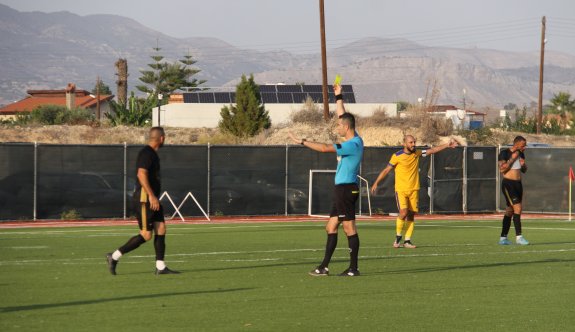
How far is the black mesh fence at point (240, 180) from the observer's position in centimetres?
3156

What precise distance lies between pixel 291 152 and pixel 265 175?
1.17m

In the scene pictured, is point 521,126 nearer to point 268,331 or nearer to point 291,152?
point 291,152

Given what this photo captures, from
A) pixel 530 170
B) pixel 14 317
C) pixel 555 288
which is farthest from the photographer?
pixel 530 170

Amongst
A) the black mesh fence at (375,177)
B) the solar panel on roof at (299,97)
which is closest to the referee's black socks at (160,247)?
the black mesh fence at (375,177)

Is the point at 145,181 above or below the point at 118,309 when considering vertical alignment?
above

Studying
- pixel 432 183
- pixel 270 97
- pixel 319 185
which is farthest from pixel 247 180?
pixel 270 97

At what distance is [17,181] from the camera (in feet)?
102

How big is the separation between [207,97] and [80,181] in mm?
68881

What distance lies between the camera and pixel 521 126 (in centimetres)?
8938

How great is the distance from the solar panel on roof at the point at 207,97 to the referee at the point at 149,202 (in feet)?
276

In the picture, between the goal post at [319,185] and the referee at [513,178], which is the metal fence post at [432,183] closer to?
the goal post at [319,185]

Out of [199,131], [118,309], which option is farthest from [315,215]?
[199,131]

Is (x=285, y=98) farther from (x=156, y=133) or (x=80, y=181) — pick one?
(x=156, y=133)

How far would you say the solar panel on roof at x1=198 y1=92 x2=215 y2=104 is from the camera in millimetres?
99500
